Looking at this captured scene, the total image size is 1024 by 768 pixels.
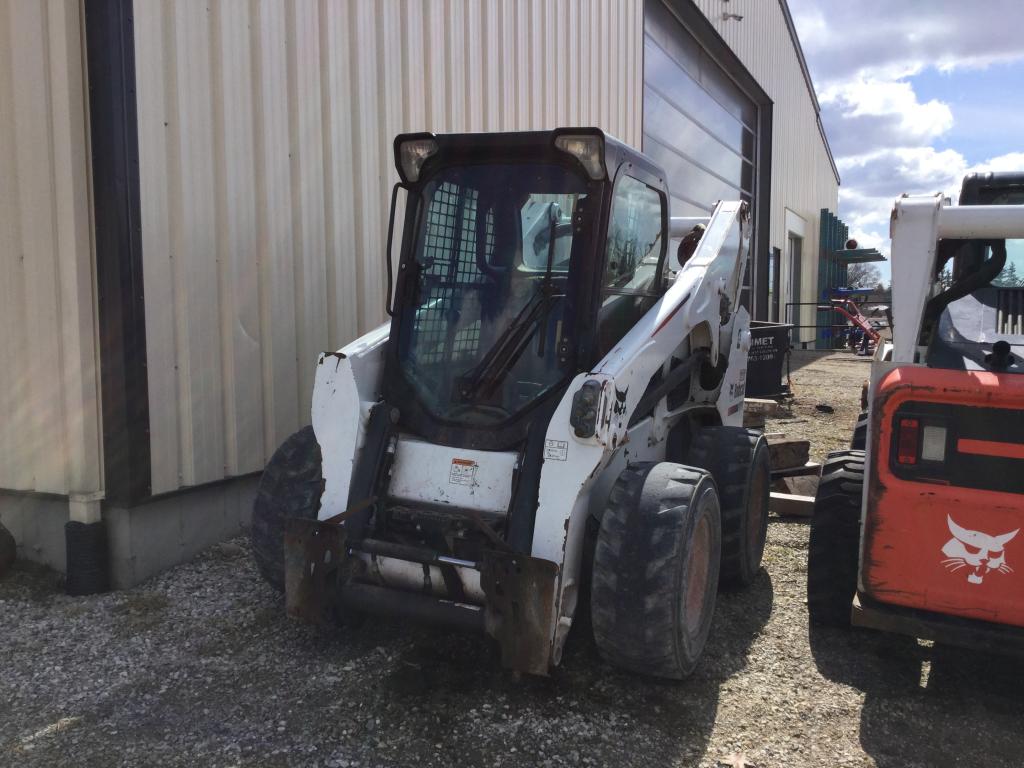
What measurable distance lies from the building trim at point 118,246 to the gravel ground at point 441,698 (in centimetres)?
87

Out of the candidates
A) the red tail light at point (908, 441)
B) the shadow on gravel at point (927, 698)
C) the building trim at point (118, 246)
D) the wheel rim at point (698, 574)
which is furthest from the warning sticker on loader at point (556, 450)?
the building trim at point (118, 246)

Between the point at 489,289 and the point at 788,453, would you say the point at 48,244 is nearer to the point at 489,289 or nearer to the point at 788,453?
the point at 489,289

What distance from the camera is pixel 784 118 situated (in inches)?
797

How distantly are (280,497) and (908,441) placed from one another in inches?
111

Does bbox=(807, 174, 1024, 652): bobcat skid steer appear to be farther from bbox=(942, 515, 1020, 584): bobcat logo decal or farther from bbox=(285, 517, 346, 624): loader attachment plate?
bbox=(285, 517, 346, 624): loader attachment plate

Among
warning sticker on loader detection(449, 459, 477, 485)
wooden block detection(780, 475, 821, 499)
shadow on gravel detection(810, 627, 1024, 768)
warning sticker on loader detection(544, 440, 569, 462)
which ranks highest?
warning sticker on loader detection(544, 440, 569, 462)

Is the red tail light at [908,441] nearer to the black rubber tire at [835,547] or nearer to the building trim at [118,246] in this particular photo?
the black rubber tire at [835,547]

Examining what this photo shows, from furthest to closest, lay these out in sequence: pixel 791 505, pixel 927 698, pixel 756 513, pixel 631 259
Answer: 1. pixel 791 505
2. pixel 756 513
3. pixel 631 259
4. pixel 927 698

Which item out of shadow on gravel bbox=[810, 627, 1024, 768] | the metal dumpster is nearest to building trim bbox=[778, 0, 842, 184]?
the metal dumpster

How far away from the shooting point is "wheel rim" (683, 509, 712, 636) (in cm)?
333

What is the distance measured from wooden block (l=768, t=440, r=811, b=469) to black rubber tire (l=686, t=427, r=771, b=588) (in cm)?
189

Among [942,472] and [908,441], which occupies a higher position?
[908,441]

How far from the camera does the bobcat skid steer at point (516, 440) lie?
3.16 meters

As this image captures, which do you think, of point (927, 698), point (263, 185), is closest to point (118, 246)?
point (263, 185)
